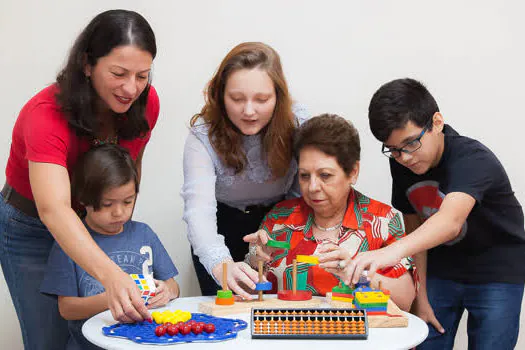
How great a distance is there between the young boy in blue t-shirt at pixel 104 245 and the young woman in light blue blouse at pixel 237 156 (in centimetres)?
13

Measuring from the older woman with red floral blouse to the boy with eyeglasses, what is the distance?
11cm

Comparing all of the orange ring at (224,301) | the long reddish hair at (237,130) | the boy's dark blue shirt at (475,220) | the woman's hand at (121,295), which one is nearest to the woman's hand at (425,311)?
the boy's dark blue shirt at (475,220)

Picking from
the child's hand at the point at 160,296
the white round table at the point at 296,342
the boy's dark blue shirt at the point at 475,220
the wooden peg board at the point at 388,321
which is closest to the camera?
the white round table at the point at 296,342

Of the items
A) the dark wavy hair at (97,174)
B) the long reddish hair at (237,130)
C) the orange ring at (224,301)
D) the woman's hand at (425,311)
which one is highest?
the long reddish hair at (237,130)

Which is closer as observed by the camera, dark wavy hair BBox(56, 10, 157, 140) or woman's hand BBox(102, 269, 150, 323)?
woman's hand BBox(102, 269, 150, 323)

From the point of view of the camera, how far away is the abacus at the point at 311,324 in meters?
1.44

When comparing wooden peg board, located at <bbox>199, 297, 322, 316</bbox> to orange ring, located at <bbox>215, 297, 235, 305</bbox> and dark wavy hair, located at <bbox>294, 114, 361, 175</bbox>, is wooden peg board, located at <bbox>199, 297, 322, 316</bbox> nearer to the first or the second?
orange ring, located at <bbox>215, 297, 235, 305</bbox>

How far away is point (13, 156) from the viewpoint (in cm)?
189

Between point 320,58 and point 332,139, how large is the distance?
803 mm

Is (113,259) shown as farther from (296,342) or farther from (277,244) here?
(296,342)

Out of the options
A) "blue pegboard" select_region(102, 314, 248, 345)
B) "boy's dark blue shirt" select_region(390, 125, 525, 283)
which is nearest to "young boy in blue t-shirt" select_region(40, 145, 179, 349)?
"blue pegboard" select_region(102, 314, 248, 345)

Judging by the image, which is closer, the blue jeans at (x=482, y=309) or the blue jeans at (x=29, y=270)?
the blue jeans at (x=29, y=270)

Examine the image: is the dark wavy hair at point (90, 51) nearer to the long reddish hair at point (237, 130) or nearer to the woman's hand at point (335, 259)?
the long reddish hair at point (237, 130)

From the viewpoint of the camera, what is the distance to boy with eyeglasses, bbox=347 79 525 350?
6.18ft
